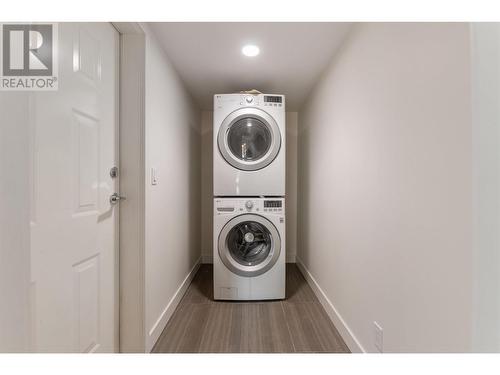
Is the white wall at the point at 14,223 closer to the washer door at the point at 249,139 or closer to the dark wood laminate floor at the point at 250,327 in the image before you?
the dark wood laminate floor at the point at 250,327

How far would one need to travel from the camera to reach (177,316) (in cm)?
186

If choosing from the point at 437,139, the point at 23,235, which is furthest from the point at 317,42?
the point at 23,235

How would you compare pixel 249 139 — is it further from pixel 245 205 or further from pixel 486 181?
pixel 486 181

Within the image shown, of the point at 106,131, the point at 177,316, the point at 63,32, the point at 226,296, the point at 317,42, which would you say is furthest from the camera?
the point at 226,296

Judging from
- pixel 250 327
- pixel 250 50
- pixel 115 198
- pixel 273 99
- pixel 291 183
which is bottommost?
pixel 250 327

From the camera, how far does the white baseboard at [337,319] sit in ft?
4.58

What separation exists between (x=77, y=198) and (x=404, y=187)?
1.42 meters

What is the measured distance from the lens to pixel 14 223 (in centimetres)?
66

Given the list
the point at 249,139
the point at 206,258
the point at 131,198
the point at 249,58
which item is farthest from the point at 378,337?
the point at 206,258

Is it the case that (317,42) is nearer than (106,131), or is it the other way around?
(106,131)

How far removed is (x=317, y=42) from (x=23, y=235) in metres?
1.91

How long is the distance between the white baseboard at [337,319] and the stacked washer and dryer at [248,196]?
1.12ft

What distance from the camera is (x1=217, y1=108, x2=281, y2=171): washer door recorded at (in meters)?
2.14

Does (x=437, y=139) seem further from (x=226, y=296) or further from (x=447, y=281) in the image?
(x=226, y=296)
